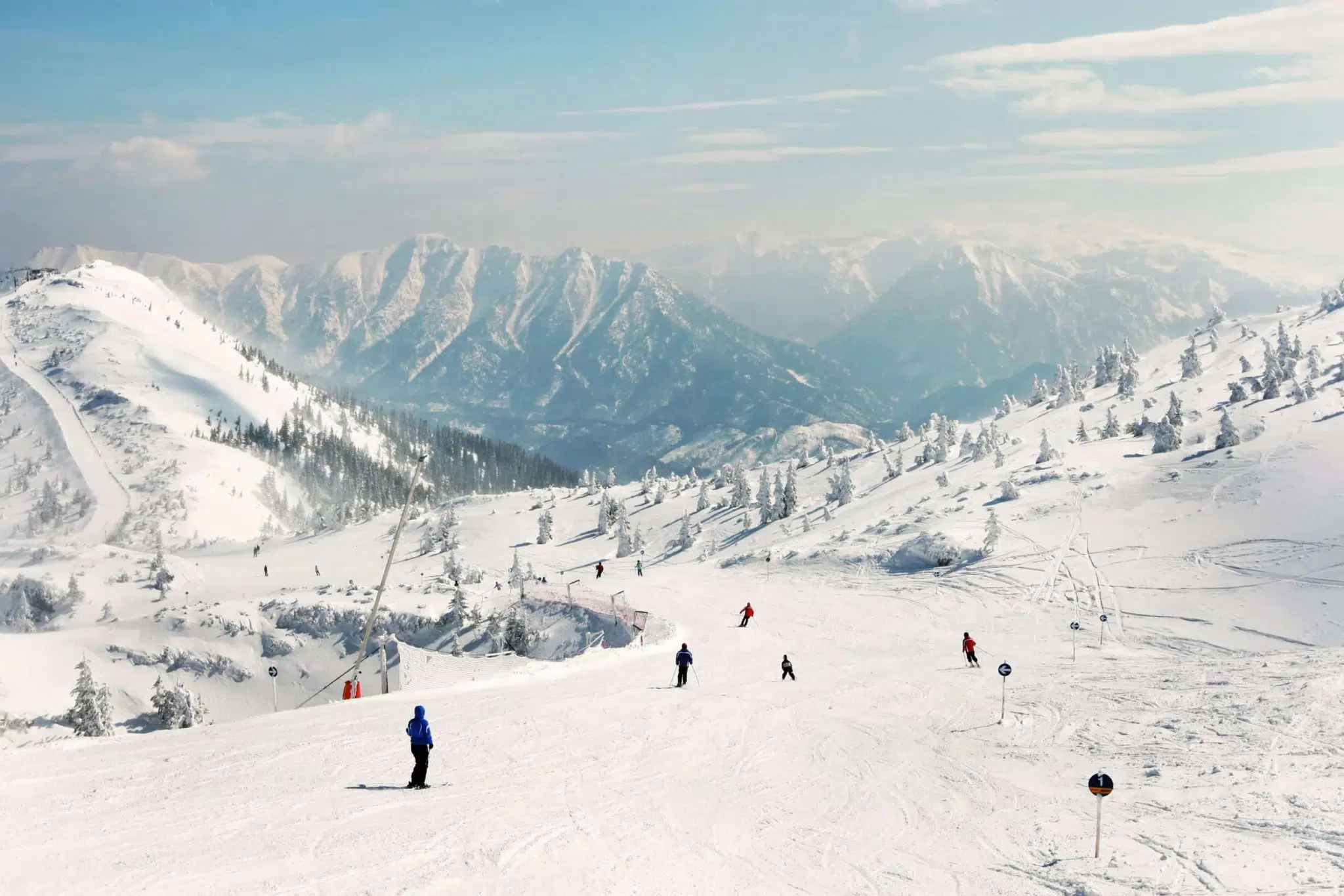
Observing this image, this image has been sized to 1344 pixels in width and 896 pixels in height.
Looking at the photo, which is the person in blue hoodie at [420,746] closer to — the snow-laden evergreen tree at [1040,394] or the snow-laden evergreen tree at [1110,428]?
the snow-laden evergreen tree at [1110,428]

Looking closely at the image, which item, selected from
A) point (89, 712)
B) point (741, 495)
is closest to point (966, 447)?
point (741, 495)

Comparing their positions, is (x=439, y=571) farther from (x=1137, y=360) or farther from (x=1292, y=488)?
(x=1137, y=360)

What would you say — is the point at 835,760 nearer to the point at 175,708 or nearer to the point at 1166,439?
the point at 175,708

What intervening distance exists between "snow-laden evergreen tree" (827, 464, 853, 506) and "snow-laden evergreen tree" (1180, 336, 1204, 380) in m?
65.5

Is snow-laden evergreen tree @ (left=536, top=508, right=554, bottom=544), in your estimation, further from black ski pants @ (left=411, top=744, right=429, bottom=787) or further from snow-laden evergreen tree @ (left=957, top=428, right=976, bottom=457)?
black ski pants @ (left=411, top=744, right=429, bottom=787)

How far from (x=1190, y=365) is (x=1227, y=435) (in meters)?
73.7

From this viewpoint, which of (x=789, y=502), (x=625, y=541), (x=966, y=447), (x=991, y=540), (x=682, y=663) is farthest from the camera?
(x=966, y=447)

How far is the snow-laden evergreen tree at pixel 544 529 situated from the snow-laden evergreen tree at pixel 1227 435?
66.5 metres

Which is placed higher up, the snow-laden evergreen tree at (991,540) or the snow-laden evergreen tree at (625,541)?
the snow-laden evergreen tree at (991,540)

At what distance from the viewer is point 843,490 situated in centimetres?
9925

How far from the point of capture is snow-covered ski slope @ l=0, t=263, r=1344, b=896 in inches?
571

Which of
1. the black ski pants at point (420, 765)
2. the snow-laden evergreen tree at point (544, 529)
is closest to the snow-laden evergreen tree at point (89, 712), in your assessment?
the black ski pants at point (420, 765)

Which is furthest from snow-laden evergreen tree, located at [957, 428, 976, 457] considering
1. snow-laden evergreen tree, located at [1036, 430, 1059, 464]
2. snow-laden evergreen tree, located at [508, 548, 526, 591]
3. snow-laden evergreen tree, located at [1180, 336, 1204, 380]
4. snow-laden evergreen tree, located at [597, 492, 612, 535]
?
snow-laden evergreen tree, located at [508, 548, 526, 591]

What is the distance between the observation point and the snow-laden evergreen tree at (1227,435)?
236 feet
